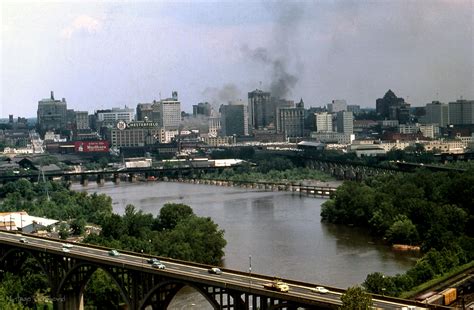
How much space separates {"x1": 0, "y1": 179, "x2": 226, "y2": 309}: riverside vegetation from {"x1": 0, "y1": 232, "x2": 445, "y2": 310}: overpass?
33 centimetres

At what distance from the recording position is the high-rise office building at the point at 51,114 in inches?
2361

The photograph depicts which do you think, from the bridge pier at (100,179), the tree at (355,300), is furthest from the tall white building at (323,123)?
the tree at (355,300)

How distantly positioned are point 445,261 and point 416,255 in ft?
7.28

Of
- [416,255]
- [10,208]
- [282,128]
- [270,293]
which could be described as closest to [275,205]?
[10,208]

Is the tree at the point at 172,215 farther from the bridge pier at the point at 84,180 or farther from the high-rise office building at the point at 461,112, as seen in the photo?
the high-rise office building at the point at 461,112

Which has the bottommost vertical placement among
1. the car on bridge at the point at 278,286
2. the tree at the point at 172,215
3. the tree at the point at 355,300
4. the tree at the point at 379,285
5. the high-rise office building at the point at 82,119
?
the tree at the point at 379,285

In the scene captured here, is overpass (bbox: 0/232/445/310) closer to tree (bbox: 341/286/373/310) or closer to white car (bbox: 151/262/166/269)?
white car (bbox: 151/262/166/269)

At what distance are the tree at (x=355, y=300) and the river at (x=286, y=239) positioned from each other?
3.61 m

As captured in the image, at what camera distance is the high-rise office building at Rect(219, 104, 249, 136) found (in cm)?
5438

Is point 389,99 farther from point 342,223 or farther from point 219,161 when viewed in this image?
point 342,223

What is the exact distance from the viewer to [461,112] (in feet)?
168

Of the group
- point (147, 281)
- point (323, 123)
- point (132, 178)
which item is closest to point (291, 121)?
point (323, 123)

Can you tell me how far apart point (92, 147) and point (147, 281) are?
34876mm

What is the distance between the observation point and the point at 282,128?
172 ft
